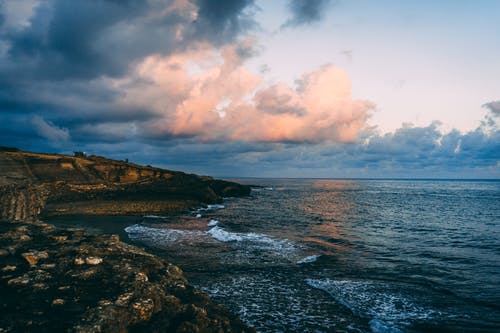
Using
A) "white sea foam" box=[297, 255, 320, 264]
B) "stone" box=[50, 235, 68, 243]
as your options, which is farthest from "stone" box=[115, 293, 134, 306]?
"white sea foam" box=[297, 255, 320, 264]

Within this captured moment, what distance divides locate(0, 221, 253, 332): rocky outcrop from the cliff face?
16.0m

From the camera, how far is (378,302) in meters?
12.4

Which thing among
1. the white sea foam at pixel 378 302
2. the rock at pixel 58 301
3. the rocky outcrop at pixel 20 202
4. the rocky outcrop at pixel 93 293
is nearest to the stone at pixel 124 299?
the rocky outcrop at pixel 93 293

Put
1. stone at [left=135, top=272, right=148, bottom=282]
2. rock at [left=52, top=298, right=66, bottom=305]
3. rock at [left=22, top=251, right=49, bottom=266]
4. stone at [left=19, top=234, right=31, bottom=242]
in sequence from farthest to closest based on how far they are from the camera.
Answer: stone at [left=19, top=234, right=31, bottom=242], rock at [left=22, top=251, right=49, bottom=266], stone at [left=135, top=272, right=148, bottom=282], rock at [left=52, top=298, right=66, bottom=305]

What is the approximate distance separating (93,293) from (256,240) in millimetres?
18164

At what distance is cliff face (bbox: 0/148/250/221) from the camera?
104 feet

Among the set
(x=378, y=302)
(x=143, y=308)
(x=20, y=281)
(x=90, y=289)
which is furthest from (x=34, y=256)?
(x=378, y=302)

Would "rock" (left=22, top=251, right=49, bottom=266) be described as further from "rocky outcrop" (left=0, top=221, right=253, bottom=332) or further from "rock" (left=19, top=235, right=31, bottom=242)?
"rock" (left=19, top=235, right=31, bottom=242)

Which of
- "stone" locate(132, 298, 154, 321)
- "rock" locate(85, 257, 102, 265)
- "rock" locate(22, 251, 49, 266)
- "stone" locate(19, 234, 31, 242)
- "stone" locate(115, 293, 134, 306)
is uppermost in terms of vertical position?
"stone" locate(19, 234, 31, 242)

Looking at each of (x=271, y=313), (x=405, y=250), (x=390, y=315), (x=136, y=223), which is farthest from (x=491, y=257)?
(x=136, y=223)

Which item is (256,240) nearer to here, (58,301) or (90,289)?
(90,289)

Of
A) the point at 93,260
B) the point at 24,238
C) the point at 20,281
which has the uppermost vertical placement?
the point at 24,238

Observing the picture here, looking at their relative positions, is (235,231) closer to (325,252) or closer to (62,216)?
(325,252)

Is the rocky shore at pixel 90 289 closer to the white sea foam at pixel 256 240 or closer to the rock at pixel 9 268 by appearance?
the rock at pixel 9 268
